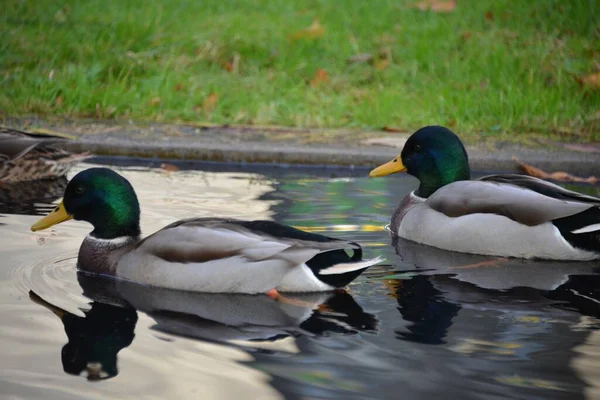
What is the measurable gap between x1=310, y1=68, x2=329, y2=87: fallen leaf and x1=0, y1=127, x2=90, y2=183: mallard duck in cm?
320

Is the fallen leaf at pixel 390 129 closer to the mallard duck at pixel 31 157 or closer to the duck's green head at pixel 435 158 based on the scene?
the duck's green head at pixel 435 158

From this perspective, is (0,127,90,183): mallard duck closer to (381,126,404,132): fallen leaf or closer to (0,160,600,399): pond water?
(0,160,600,399): pond water

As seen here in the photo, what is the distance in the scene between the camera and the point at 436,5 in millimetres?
12984

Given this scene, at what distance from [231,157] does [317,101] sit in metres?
1.77

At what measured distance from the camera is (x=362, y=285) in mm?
5258

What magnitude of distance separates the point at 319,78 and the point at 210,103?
1379 millimetres

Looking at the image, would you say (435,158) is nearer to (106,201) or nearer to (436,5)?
(106,201)

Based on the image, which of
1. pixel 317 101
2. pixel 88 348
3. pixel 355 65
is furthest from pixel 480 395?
pixel 355 65

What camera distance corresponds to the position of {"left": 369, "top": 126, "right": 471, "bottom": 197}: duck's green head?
22.3 ft

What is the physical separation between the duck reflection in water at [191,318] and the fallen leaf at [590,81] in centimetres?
537

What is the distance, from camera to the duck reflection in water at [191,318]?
422 centimetres

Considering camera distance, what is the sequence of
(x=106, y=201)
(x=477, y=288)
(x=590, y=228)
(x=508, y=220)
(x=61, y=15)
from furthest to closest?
(x=61, y=15) < (x=508, y=220) < (x=590, y=228) < (x=106, y=201) < (x=477, y=288)

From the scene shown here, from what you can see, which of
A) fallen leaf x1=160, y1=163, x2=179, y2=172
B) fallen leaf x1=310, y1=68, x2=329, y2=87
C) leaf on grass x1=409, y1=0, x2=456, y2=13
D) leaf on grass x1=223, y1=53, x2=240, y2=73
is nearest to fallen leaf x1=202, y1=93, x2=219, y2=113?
A: leaf on grass x1=223, y1=53, x2=240, y2=73

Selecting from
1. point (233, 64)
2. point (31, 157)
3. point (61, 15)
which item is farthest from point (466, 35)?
point (31, 157)
